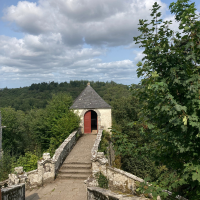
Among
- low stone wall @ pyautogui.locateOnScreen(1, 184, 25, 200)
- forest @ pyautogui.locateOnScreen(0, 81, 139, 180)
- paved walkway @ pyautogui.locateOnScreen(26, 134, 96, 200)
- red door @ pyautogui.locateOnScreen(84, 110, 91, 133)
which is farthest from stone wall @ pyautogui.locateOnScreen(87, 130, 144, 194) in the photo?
red door @ pyautogui.locateOnScreen(84, 110, 91, 133)

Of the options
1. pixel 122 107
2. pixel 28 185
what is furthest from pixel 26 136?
pixel 28 185

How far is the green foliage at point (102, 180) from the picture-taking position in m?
8.18

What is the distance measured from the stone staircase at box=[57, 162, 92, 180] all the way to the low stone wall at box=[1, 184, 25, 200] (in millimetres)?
3240

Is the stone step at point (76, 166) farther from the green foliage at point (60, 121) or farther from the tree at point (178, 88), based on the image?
the tree at point (178, 88)

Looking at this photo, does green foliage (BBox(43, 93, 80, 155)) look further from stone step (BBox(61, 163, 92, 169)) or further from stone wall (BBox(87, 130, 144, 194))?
stone wall (BBox(87, 130, 144, 194))

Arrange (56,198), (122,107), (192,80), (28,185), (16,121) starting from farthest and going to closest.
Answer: (16,121), (122,107), (28,185), (56,198), (192,80)

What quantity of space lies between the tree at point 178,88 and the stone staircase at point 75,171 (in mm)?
5909

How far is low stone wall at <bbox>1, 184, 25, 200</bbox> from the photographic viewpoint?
4984 mm

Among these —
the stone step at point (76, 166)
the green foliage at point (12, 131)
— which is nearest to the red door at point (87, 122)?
the stone step at point (76, 166)

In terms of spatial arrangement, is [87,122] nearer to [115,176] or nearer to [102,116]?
[102,116]

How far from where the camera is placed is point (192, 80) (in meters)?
3.01

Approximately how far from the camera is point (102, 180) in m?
8.34

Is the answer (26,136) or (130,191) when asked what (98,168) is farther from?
(26,136)

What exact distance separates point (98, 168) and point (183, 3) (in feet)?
25.1
